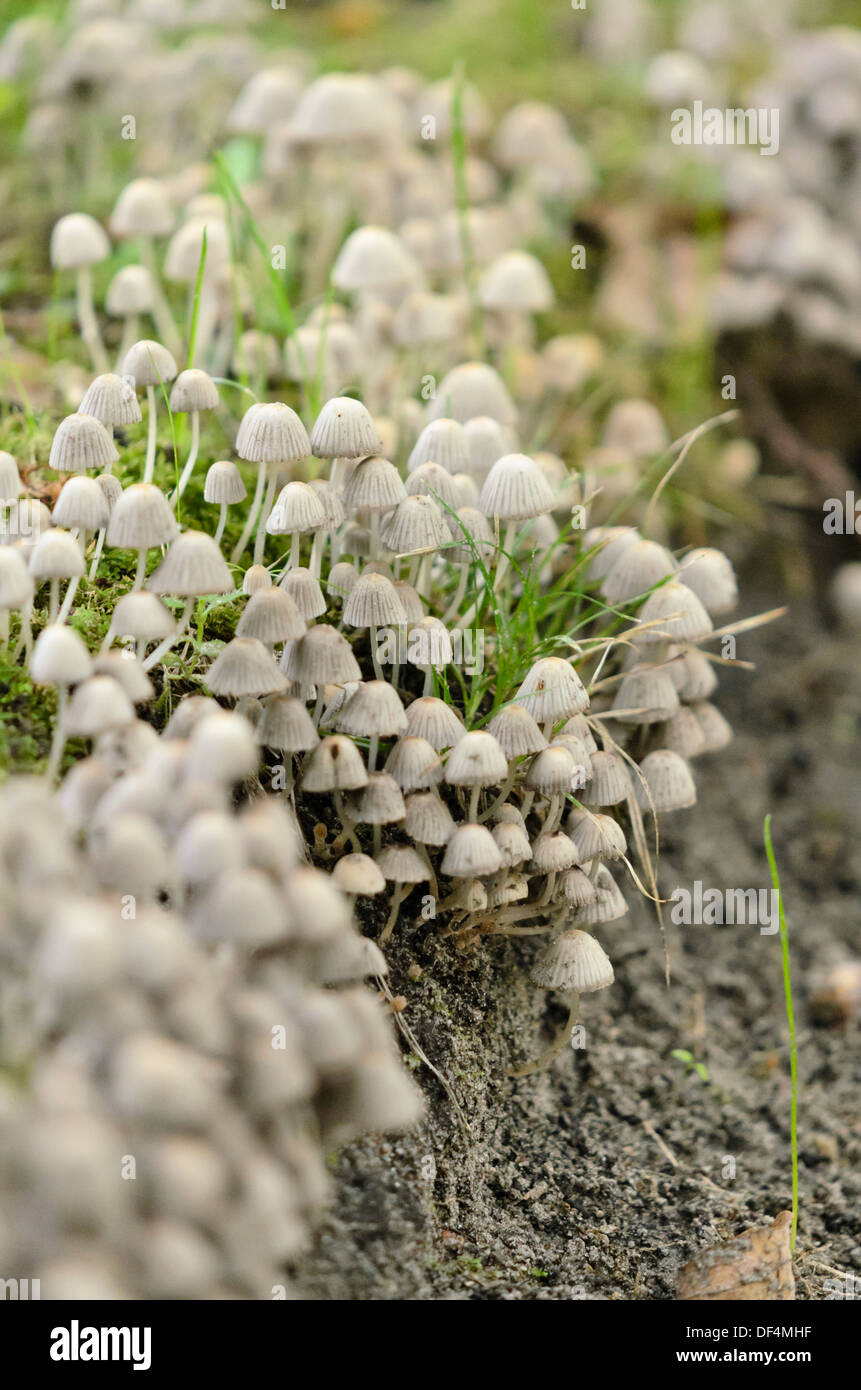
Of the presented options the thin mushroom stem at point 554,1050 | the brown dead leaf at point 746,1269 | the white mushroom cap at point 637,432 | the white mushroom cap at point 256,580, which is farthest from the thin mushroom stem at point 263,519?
the brown dead leaf at point 746,1269

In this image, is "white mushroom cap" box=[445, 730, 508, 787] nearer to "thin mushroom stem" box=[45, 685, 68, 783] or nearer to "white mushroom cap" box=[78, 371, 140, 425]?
"thin mushroom stem" box=[45, 685, 68, 783]

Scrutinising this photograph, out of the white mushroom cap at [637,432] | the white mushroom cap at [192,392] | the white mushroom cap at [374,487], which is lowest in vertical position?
the white mushroom cap at [374,487]

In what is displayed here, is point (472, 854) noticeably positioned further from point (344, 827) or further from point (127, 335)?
point (127, 335)

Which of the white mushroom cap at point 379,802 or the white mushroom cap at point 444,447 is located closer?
the white mushroom cap at point 379,802

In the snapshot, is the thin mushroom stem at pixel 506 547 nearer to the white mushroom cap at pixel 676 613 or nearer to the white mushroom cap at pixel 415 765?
the white mushroom cap at pixel 676 613

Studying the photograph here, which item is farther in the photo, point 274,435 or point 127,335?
point 127,335

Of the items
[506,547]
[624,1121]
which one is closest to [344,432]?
[506,547]
